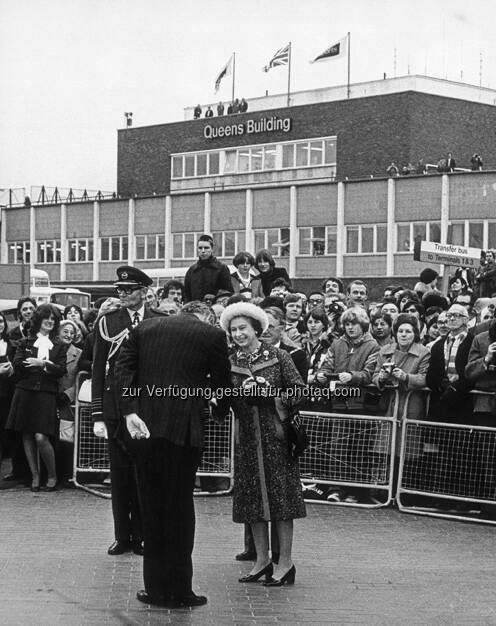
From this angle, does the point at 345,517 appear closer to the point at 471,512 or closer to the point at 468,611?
the point at 471,512

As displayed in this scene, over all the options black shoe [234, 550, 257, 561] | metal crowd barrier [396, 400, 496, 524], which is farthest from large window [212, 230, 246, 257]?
black shoe [234, 550, 257, 561]

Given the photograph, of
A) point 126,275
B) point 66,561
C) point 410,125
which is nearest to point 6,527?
point 66,561

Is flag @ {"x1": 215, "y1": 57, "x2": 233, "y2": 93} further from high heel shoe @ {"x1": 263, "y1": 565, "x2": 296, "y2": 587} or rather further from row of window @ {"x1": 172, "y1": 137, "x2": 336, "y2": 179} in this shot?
high heel shoe @ {"x1": 263, "y1": 565, "x2": 296, "y2": 587}

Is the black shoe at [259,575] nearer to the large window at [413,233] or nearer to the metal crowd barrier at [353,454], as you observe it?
the metal crowd barrier at [353,454]

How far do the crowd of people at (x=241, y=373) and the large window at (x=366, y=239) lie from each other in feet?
125

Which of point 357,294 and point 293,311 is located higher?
point 357,294

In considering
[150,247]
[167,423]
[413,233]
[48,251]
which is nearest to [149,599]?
[167,423]

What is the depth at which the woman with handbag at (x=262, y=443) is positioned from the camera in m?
8.18

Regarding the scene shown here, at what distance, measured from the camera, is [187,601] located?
295 inches

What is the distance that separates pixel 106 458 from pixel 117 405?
3.43m

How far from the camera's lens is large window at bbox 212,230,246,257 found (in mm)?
60156

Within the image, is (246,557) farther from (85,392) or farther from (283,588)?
(85,392)

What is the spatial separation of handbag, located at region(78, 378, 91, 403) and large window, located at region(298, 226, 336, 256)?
44850 millimetres

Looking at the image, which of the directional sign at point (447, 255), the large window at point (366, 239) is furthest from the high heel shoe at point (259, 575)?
the large window at point (366, 239)
